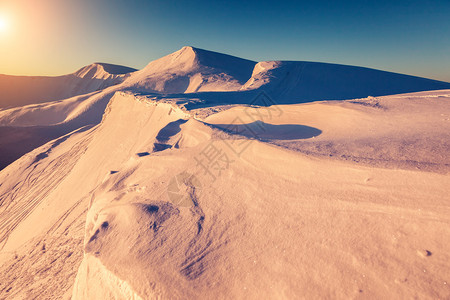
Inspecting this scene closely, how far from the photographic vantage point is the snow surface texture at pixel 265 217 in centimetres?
172

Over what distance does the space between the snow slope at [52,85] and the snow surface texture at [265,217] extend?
29.3 m

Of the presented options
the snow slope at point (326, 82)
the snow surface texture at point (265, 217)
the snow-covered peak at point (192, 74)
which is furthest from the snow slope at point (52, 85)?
the snow surface texture at point (265, 217)

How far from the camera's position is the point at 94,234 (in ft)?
8.97

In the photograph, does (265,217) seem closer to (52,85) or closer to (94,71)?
(94,71)

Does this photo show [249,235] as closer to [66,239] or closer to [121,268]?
[121,268]

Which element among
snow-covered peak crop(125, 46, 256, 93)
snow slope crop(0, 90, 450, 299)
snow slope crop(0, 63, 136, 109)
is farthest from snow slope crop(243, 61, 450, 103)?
snow slope crop(0, 63, 136, 109)

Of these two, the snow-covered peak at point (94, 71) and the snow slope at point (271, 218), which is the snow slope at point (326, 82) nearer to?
the snow slope at point (271, 218)

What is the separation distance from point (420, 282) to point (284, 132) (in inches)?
118

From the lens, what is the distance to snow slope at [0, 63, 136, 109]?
1219 inches

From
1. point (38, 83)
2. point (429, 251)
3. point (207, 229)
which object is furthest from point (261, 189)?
point (38, 83)

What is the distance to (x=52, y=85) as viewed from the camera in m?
34.7

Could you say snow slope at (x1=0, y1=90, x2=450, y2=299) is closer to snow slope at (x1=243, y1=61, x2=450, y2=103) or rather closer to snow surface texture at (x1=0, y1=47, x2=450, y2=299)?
snow surface texture at (x1=0, y1=47, x2=450, y2=299)

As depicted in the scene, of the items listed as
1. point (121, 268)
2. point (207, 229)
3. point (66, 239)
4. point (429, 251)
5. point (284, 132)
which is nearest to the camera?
point (429, 251)

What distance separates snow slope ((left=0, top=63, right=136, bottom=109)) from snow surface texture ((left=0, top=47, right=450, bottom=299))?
2935 cm
